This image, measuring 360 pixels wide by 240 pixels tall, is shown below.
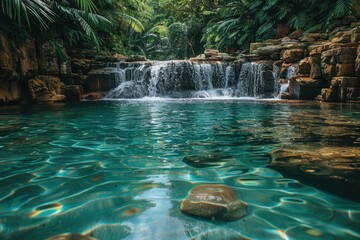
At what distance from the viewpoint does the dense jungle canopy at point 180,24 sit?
11378mm

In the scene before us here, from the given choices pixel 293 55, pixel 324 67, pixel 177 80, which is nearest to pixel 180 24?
pixel 177 80

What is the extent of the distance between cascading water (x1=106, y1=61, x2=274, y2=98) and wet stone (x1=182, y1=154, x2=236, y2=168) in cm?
1097

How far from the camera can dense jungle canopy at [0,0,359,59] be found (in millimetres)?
11378

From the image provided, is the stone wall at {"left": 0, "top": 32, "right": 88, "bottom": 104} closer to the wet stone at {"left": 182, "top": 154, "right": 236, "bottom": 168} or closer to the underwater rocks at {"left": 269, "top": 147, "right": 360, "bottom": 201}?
the wet stone at {"left": 182, "top": 154, "right": 236, "bottom": 168}

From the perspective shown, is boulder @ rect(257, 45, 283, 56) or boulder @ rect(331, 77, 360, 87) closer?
boulder @ rect(331, 77, 360, 87)

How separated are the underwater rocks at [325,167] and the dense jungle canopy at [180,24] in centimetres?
765

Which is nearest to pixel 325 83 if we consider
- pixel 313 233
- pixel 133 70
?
pixel 133 70

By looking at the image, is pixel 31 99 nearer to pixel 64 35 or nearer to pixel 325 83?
pixel 64 35

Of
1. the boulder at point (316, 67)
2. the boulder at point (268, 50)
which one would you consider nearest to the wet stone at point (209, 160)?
the boulder at point (316, 67)

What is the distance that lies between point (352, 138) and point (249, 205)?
258cm

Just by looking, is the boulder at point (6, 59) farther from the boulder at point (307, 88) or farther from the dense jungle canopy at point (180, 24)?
the boulder at point (307, 88)

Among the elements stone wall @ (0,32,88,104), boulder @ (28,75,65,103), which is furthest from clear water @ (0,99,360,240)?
boulder @ (28,75,65,103)

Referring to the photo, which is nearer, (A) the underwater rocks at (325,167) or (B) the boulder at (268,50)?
(A) the underwater rocks at (325,167)

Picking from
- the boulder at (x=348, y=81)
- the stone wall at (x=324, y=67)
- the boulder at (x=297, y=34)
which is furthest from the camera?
the boulder at (x=297, y=34)
